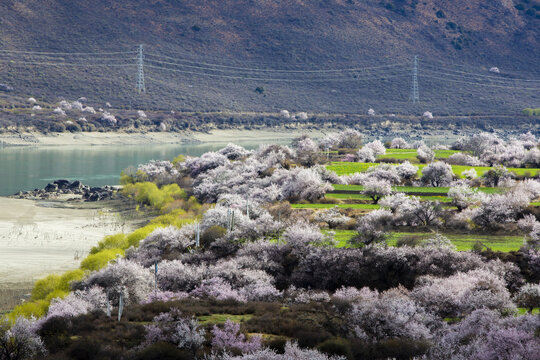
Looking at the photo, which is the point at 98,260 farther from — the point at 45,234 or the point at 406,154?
the point at 406,154

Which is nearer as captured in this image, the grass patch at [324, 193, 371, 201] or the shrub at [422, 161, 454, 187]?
the grass patch at [324, 193, 371, 201]

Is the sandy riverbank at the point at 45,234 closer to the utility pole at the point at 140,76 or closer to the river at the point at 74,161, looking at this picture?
the river at the point at 74,161

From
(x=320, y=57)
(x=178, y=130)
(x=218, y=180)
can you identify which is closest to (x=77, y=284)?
(x=218, y=180)

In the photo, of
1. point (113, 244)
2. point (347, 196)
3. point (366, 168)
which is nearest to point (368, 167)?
point (366, 168)

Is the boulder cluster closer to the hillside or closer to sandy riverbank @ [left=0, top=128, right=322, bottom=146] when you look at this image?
sandy riverbank @ [left=0, top=128, right=322, bottom=146]

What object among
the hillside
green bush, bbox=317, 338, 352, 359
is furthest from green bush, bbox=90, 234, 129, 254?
the hillside

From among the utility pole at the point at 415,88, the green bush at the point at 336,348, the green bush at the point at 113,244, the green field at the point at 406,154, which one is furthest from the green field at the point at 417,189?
the utility pole at the point at 415,88
